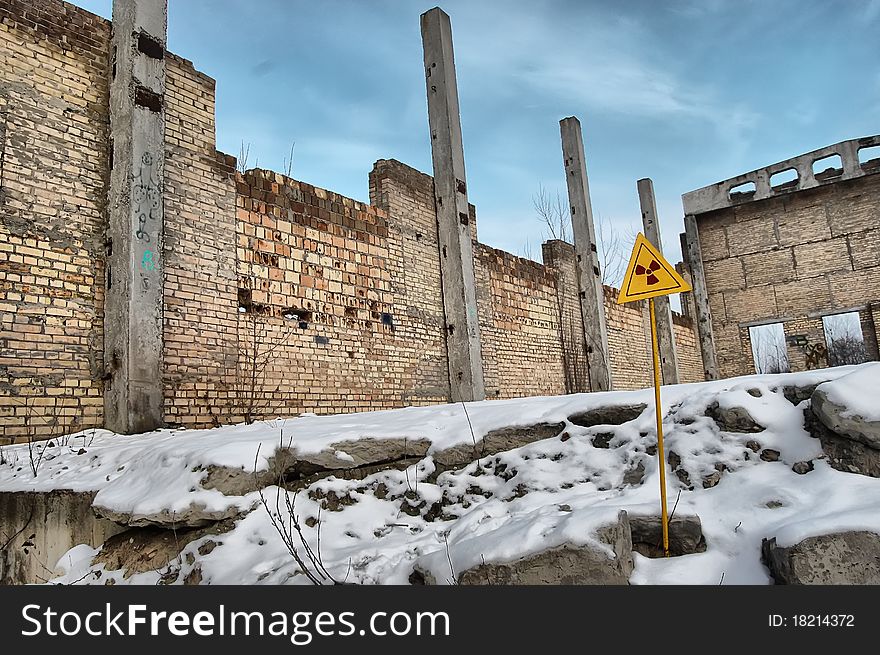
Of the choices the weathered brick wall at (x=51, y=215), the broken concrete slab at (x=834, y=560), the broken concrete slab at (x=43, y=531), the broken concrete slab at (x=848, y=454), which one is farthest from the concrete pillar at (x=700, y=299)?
the broken concrete slab at (x=43, y=531)

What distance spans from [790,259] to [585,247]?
7.02 m

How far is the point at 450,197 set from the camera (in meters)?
9.16

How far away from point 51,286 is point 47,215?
654mm

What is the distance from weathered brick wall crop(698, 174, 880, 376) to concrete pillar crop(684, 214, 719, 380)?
190 mm

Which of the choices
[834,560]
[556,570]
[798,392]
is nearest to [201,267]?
[556,570]

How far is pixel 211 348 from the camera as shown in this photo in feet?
20.1

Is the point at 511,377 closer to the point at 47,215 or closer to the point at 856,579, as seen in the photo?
the point at 47,215

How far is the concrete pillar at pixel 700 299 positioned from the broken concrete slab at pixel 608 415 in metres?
13.3

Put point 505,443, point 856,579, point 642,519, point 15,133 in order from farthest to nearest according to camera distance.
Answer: point 15,133, point 505,443, point 642,519, point 856,579

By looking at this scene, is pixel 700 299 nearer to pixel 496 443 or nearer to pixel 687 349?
pixel 687 349

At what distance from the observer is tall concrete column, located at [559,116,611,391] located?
11875 mm

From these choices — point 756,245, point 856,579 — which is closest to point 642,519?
point 856,579

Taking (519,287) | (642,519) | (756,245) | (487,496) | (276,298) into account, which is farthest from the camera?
(756,245)

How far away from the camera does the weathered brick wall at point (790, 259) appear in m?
14.6
